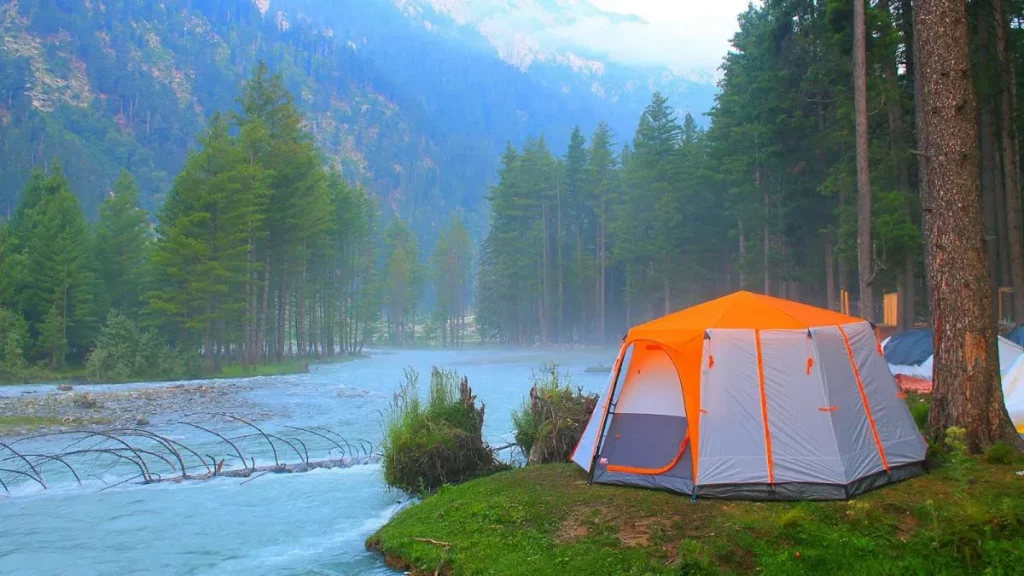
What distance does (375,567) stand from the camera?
25.1ft

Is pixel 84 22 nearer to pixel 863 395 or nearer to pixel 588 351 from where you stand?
pixel 588 351

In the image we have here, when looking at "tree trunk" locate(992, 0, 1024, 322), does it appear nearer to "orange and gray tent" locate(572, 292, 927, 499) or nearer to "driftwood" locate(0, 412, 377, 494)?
"orange and gray tent" locate(572, 292, 927, 499)

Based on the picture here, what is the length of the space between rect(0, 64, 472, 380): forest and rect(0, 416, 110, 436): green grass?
477 inches

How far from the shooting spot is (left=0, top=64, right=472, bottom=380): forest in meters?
31.7

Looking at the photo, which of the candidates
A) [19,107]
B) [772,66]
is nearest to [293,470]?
[772,66]

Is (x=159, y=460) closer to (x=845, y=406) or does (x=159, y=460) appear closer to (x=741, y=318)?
(x=741, y=318)

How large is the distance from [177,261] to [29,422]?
15556 millimetres

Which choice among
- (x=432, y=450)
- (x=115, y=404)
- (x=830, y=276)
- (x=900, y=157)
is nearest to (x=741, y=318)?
(x=432, y=450)

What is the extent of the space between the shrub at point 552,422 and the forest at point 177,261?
81.3ft

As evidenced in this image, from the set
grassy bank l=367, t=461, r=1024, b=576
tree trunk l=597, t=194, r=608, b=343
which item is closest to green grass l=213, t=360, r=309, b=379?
tree trunk l=597, t=194, r=608, b=343

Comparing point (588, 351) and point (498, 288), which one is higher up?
point (498, 288)

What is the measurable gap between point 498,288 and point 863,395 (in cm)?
5626

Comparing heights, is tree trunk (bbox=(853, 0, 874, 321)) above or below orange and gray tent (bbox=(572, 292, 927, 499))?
above

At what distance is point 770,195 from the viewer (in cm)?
3100
